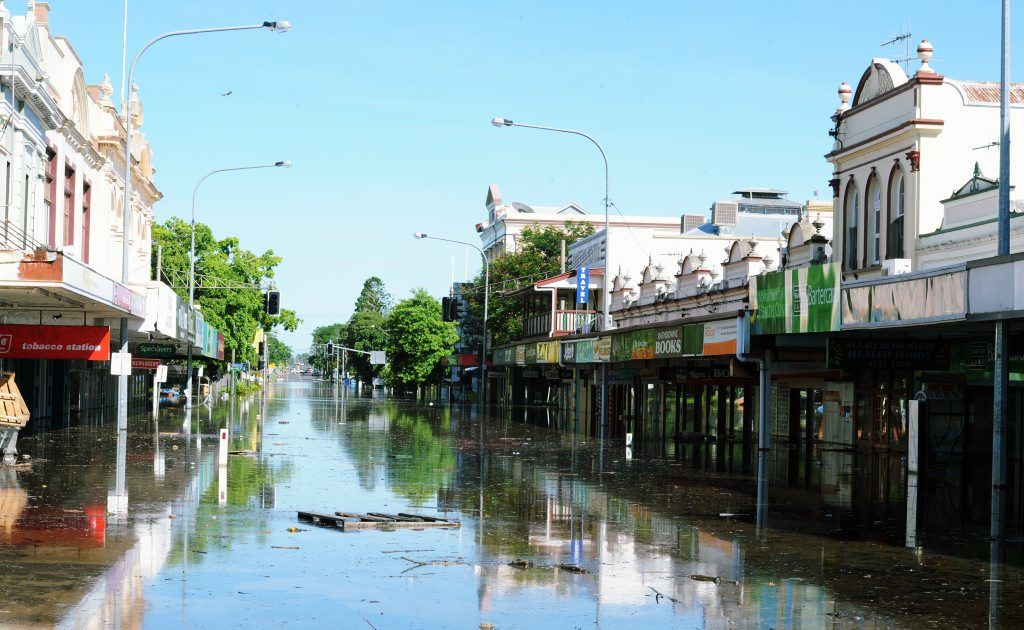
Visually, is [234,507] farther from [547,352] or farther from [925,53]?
[547,352]

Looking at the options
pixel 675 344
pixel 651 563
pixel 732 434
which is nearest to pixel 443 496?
pixel 651 563

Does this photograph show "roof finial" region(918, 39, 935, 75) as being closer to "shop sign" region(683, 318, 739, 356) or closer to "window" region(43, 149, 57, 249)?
"shop sign" region(683, 318, 739, 356)

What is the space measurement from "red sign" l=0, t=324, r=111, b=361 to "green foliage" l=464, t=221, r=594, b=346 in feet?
165

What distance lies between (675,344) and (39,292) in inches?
738

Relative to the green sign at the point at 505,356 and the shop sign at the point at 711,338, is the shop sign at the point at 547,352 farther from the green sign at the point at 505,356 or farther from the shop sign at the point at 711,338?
the shop sign at the point at 711,338

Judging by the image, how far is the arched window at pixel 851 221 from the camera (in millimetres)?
36781

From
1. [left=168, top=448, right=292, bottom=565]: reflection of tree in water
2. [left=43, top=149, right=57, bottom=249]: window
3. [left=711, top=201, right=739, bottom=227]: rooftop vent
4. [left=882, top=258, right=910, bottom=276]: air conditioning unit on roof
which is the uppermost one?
[left=711, top=201, right=739, bottom=227]: rooftop vent

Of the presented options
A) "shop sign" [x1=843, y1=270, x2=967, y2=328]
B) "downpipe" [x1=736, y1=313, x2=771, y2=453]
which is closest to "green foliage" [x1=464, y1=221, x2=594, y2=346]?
"downpipe" [x1=736, y1=313, x2=771, y2=453]

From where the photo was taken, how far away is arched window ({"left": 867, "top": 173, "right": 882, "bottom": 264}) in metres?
35.2

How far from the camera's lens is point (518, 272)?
287ft

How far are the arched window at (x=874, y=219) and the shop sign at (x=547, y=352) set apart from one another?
2270 cm

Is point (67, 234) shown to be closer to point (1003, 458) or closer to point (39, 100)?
point (39, 100)

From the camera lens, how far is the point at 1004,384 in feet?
69.6

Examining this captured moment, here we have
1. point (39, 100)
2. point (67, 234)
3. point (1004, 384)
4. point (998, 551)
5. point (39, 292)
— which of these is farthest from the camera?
point (67, 234)
